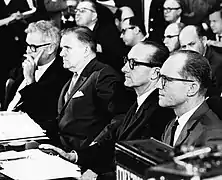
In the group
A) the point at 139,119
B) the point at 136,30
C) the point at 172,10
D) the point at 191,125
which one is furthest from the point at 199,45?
the point at 191,125

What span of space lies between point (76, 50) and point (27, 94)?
22.9 inches

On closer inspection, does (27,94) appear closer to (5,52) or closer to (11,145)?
(11,145)

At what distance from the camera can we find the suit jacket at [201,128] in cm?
257

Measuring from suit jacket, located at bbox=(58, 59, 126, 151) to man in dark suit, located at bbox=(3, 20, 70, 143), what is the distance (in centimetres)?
37

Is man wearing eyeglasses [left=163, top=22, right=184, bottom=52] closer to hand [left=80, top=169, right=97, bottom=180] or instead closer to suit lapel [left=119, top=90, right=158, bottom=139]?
suit lapel [left=119, top=90, right=158, bottom=139]

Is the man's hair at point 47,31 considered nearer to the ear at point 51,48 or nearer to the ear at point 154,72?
the ear at point 51,48

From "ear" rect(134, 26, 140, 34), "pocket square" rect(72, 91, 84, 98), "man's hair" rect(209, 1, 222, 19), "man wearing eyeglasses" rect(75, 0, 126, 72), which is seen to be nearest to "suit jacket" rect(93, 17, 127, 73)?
"man wearing eyeglasses" rect(75, 0, 126, 72)

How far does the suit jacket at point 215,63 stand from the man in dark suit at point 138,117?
5.50ft

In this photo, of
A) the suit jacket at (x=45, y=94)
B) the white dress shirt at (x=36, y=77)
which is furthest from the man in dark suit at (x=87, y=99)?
the white dress shirt at (x=36, y=77)

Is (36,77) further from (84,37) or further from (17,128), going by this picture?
(17,128)

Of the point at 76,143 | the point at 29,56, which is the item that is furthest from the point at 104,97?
the point at 29,56

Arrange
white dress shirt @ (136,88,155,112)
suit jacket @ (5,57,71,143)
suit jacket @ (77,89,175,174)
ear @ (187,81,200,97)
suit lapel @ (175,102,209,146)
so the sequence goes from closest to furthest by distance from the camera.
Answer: suit lapel @ (175,102,209,146), ear @ (187,81,200,97), suit jacket @ (77,89,175,174), white dress shirt @ (136,88,155,112), suit jacket @ (5,57,71,143)

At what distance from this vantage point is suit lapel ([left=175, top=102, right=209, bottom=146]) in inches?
106

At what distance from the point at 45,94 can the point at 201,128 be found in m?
2.09
